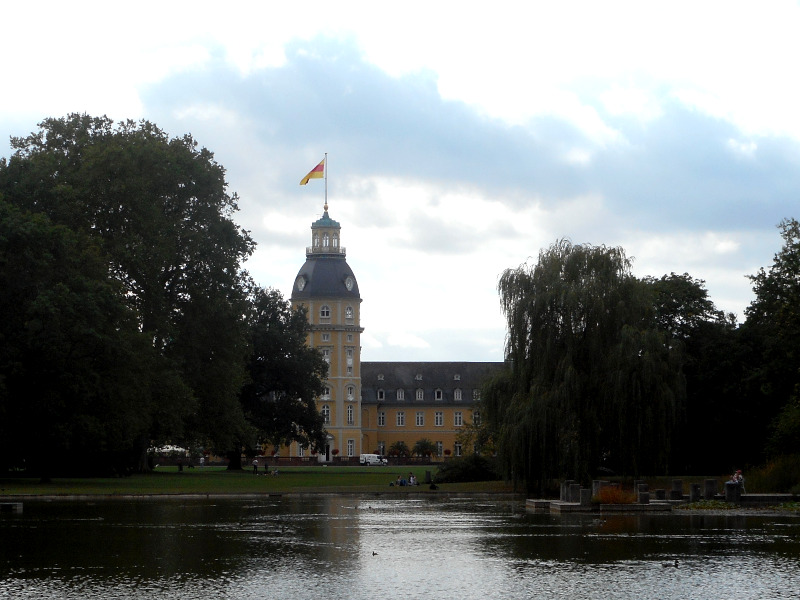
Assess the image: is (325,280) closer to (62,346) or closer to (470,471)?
(470,471)

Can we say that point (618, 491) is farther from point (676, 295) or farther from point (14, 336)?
point (676, 295)

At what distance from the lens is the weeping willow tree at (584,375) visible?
43.2 metres

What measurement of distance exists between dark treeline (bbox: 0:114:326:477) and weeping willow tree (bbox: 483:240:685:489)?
56.0 feet

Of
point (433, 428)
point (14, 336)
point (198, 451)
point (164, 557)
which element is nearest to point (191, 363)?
point (14, 336)

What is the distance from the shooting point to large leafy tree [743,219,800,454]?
52.4 metres

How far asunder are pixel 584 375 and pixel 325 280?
317 feet

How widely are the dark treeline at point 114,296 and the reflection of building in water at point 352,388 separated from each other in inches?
2786

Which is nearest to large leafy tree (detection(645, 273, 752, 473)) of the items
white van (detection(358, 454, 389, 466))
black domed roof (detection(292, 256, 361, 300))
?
white van (detection(358, 454, 389, 466))

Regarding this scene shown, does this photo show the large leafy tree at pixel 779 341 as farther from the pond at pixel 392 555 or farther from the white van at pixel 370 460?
the white van at pixel 370 460

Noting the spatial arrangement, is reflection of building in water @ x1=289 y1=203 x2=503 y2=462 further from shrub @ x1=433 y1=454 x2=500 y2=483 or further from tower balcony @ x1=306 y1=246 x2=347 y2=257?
shrub @ x1=433 y1=454 x2=500 y2=483

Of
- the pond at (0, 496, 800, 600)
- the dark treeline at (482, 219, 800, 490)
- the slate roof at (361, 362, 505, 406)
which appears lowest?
the pond at (0, 496, 800, 600)

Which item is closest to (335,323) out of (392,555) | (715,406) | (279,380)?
(279,380)

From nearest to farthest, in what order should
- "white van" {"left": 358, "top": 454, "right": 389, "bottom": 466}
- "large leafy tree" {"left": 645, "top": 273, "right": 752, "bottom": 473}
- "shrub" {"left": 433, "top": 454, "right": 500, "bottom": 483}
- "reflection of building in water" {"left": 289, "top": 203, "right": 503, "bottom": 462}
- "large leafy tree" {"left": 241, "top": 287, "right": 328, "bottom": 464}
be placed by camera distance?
"shrub" {"left": 433, "top": 454, "right": 500, "bottom": 483}
"large leafy tree" {"left": 645, "top": 273, "right": 752, "bottom": 473}
"large leafy tree" {"left": 241, "top": 287, "right": 328, "bottom": 464}
"white van" {"left": 358, "top": 454, "right": 389, "bottom": 466}
"reflection of building in water" {"left": 289, "top": 203, "right": 503, "bottom": 462}

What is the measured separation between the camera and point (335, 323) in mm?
139125
